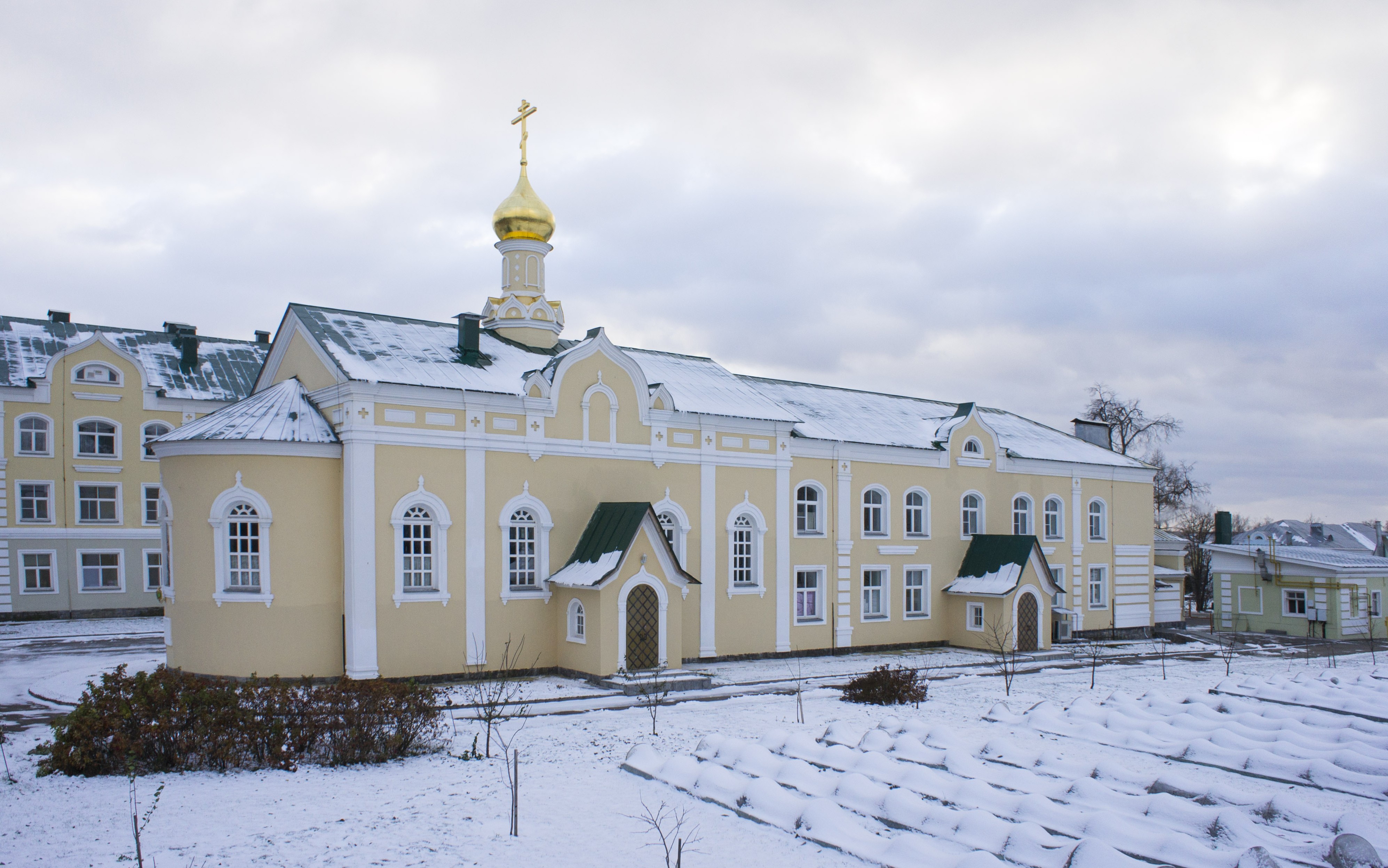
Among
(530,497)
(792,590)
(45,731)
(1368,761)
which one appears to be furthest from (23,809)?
(792,590)

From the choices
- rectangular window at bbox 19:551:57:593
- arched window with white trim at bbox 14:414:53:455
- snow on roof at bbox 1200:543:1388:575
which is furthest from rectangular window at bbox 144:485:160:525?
snow on roof at bbox 1200:543:1388:575

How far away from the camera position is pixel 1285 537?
3994cm

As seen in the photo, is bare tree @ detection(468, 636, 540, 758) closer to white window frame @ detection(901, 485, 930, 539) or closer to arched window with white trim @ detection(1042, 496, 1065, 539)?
white window frame @ detection(901, 485, 930, 539)

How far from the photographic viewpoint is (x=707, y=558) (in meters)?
22.1

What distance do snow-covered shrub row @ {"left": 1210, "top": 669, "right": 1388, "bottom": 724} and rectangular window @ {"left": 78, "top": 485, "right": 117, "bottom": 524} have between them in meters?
30.6

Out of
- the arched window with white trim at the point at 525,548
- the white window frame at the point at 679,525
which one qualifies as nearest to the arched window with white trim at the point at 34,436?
the arched window with white trim at the point at 525,548

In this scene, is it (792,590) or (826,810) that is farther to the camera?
(792,590)

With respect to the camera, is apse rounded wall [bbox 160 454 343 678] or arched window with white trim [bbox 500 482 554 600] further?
arched window with white trim [bbox 500 482 554 600]

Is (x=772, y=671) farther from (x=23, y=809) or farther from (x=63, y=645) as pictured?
(x=63, y=645)

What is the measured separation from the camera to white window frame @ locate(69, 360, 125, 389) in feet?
98.7

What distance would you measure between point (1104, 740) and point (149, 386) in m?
29.7

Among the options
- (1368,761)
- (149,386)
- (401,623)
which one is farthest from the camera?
(149,386)

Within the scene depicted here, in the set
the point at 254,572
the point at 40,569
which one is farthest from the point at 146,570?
the point at 254,572

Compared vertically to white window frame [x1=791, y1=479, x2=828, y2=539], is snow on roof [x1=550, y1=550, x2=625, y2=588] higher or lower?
lower
